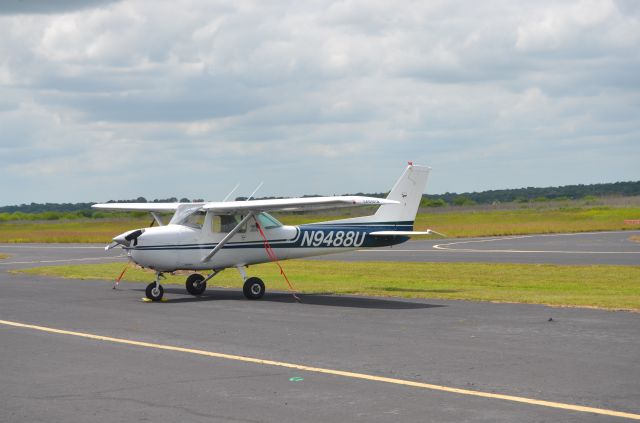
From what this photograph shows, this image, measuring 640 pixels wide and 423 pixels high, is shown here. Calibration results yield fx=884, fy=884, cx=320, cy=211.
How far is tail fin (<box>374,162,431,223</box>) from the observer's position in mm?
22328

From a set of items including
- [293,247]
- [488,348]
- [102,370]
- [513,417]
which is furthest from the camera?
[293,247]

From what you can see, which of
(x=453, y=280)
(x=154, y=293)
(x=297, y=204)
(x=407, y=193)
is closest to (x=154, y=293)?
(x=154, y=293)

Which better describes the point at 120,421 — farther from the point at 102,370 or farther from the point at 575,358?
the point at 575,358

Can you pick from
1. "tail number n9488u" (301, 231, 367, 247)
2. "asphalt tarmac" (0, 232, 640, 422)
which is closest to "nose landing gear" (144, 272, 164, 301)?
"asphalt tarmac" (0, 232, 640, 422)

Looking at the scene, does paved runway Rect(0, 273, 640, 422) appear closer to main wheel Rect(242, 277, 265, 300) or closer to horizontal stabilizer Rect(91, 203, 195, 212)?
main wheel Rect(242, 277, 265, 300)

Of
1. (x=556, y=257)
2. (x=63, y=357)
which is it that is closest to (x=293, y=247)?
(x=63, y=357)

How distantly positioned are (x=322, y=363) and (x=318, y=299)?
9235 mm

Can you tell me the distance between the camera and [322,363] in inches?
A: 432

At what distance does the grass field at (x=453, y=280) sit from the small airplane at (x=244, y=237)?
152 cm

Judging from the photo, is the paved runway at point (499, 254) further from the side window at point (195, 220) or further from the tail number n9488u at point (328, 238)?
the side window at point (195, 220)

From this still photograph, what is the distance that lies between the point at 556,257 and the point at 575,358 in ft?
82.0

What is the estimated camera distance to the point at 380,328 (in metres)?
14.3

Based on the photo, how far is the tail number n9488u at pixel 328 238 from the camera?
70.3 feet

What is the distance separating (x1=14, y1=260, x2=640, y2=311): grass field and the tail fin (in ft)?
6.18
